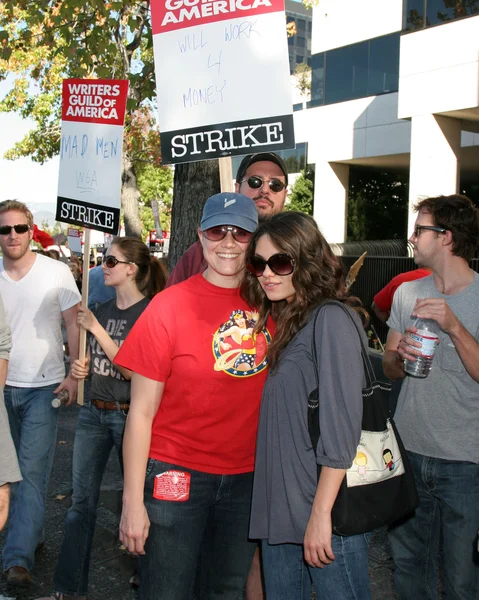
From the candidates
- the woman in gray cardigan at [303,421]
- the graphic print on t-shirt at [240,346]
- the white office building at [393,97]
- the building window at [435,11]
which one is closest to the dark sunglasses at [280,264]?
the woman in gray cardigan at [303,421]

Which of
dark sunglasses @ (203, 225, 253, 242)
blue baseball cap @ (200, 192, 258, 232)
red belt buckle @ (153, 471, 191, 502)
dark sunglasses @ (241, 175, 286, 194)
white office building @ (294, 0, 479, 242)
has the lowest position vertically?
red belt buckle @ (153, 471, 191, 502)

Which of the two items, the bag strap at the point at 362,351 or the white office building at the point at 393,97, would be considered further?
the white office building at the point at 393,97

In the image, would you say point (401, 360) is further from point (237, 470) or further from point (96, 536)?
point (96, 536)

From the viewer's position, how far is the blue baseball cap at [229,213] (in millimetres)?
2902

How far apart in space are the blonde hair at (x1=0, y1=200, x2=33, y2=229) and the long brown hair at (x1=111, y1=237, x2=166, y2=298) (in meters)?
0.65

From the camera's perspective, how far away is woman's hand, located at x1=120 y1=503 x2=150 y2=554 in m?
2.70

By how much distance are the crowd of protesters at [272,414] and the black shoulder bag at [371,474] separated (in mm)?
41

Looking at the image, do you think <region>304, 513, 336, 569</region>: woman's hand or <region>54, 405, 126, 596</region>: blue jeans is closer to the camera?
<region>304, 513, 336, 569</region>: woman's hand

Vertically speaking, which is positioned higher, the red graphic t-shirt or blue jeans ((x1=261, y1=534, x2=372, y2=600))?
the red graphic t-shirt

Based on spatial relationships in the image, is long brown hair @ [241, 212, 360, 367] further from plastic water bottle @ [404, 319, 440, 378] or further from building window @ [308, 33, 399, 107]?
building window @ [308, 33, 399, 107]

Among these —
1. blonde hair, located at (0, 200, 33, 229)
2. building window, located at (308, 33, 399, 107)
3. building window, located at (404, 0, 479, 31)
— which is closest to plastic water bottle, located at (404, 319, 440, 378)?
blonde hair, located at (0, 200, 33, 229)

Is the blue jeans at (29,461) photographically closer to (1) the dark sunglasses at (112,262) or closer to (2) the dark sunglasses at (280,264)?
(1) the dark sunglasses at (112,262)

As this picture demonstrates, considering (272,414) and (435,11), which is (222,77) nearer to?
(272,414)

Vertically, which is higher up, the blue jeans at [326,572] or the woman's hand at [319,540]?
the woman's hand at [319,540]
